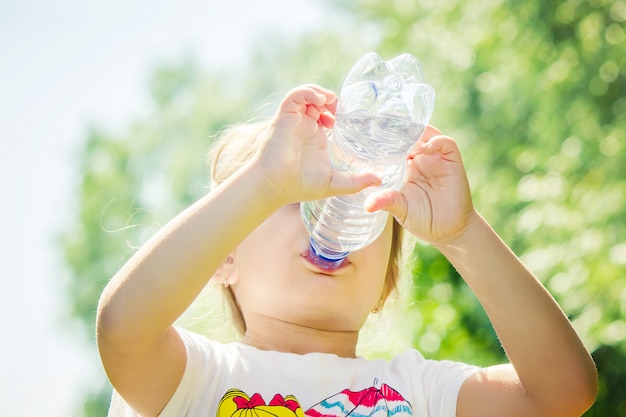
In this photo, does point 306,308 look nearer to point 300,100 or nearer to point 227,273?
point 227,273

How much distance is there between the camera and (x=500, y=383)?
2088mm

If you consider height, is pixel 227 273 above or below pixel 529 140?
above

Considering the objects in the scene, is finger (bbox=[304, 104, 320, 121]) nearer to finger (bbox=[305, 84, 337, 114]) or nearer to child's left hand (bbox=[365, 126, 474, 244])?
finger (bbox=[305, 84, 337, 114])

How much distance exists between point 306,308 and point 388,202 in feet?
1.11

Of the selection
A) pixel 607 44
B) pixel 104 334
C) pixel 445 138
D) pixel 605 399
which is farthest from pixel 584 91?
pixel 104 334

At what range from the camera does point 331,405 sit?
2.02m

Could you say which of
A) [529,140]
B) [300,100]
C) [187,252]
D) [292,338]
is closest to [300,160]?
[300,100]

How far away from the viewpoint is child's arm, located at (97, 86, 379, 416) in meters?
1.75

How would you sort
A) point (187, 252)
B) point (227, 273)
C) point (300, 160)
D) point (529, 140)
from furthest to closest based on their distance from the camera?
1. point (529, 140)
2. point (227, 273)
3. point (300, 160)
4. point (187, 252)

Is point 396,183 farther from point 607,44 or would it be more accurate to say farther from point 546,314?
point 607,44

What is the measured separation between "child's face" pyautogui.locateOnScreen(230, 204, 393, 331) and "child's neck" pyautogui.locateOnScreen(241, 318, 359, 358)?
A: 0.07ft

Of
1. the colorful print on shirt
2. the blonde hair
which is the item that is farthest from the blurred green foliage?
the colorful print on shirt

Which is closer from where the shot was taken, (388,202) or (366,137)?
(388,202)

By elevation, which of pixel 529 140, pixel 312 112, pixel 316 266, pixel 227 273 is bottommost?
pixel 529 140
